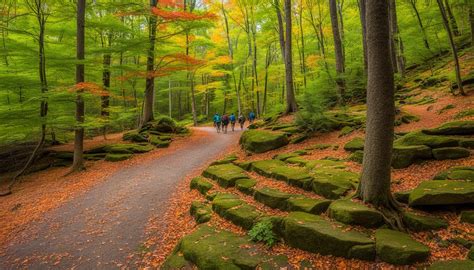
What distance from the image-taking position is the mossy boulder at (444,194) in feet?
14.5

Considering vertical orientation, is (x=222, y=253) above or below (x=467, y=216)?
below

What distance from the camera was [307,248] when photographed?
444 centimetres

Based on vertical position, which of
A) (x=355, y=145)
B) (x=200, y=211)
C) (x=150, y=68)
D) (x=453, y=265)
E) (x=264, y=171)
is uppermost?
(x=150, y=68)

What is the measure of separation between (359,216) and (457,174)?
2.44 m

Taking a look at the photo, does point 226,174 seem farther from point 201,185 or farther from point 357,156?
point 357,156

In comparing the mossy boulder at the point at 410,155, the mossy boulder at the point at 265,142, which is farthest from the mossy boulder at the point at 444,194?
the mossy boulder at the point at 265,142

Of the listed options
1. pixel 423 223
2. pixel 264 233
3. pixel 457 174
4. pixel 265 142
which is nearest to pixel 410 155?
pixel 457 174

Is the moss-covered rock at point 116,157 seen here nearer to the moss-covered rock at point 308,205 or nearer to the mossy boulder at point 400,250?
the moss-covered rock at point 308,205

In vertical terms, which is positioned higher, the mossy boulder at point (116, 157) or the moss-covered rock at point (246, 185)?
the mossy boulder at point (116, 157)

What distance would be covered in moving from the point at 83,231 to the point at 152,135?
9.52 m

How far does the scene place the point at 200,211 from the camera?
6477mm

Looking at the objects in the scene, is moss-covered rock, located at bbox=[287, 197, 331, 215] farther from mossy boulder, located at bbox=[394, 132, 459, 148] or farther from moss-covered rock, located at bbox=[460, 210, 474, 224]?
mossy boulder, located at bbox=[394, 132, 459, 148]

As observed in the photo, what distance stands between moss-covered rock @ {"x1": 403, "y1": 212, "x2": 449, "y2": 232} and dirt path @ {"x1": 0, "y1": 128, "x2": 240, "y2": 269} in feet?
16.5

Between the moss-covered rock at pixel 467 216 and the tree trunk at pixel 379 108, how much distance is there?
39.2 inches
